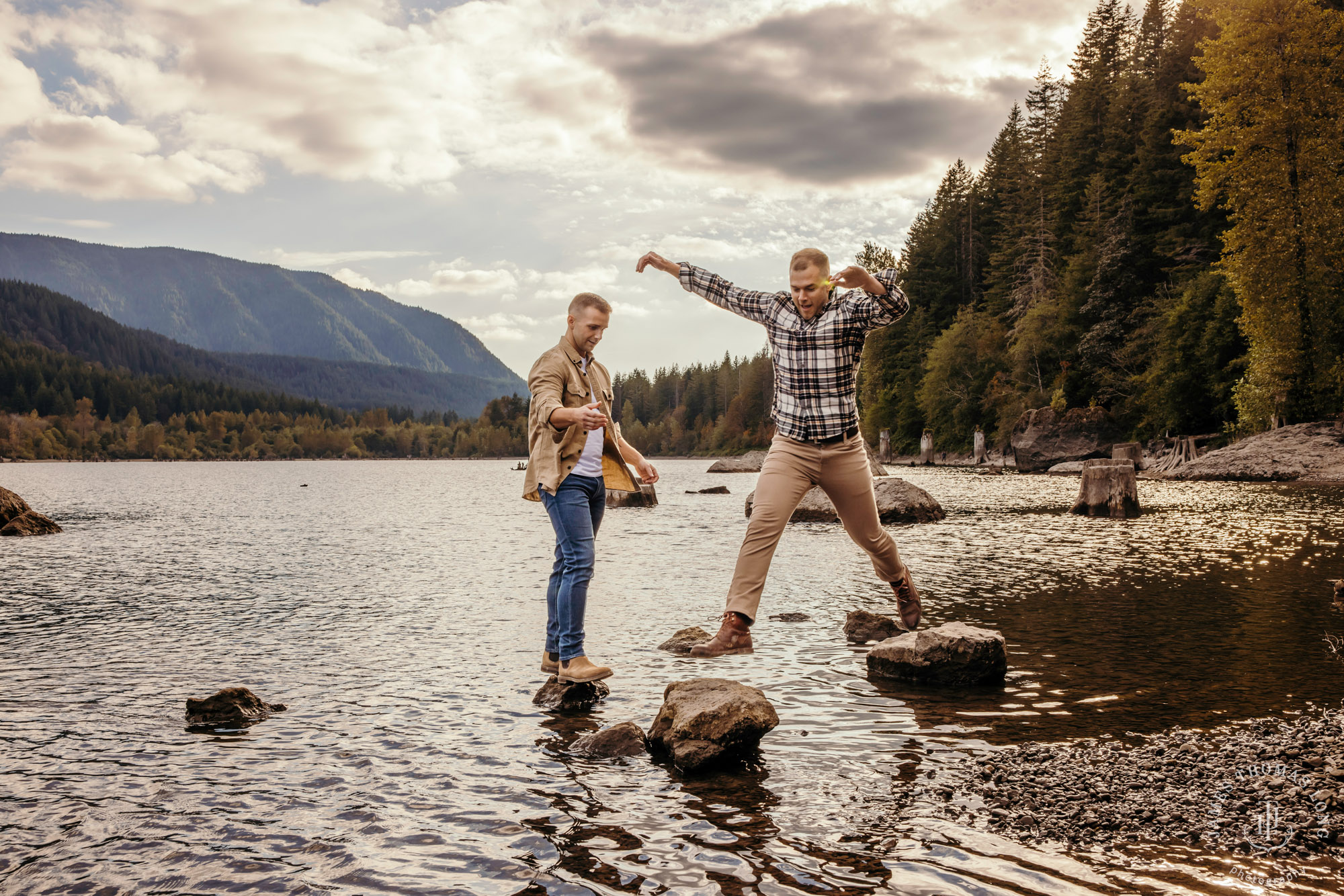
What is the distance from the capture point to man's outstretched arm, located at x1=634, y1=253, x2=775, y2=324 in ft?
24.9

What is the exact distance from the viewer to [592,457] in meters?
6.65

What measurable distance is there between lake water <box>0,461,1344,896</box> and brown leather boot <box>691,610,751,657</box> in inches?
21.5

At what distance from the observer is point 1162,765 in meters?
5.03

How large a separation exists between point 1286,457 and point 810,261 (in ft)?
123

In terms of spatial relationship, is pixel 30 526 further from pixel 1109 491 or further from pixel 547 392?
pixel 1109 491

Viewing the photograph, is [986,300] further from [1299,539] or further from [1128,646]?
[1128,646]

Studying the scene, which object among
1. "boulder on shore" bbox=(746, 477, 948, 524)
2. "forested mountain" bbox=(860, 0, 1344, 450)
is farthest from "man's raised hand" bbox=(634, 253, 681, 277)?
"forested mountain" bbox=(860, 0, 1344, 450)

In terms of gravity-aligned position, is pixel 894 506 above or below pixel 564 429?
below

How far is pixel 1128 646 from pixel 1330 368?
3378cm

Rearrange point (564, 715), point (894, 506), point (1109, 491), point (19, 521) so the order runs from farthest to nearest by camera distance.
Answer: point (19, 521) < point (894, 506) < point (1109, 491) < point (564, 715)

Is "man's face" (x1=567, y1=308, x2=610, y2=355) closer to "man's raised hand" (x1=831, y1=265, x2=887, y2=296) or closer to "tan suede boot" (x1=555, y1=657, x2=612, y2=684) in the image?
"man's raised hand" (x1=831, y1=265, x2=887, y2=296)

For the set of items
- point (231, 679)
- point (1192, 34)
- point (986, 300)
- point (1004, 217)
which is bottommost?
point (231, 679)

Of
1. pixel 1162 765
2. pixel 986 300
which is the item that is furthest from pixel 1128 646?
pixel 986 300

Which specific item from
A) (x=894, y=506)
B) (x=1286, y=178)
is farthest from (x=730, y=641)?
(x=1286, y=178)
